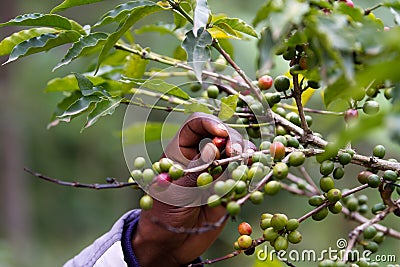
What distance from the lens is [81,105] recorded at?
0.72 metres

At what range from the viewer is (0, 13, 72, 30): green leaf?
744 mm

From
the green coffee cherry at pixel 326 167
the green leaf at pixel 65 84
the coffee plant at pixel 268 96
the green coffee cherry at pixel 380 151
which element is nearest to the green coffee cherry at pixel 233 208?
the coffee plant at pixel 268 96

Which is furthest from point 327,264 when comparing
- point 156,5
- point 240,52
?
point 240,52

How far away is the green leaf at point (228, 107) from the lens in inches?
27.3

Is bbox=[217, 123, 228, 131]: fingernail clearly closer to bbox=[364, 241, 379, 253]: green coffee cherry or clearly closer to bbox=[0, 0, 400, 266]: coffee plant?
bbox=[0, 0, 400, 266]: coffee plant

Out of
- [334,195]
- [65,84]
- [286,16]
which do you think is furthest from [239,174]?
[65,84]

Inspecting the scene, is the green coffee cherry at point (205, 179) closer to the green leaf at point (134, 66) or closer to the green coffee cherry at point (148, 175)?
the green coffee cherry at point (148, 175)

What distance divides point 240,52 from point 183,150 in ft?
5.12

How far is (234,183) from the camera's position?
60 cm

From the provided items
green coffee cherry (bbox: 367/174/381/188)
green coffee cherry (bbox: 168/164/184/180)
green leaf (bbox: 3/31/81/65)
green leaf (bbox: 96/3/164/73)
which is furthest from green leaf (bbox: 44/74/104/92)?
green coffee cherry (bbox: 367/174/381/188)

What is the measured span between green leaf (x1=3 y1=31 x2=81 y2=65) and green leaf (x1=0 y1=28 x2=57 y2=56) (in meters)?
0.03

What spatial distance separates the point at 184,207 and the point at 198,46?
32 cm

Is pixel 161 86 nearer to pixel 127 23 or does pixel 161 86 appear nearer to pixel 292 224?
pixel 127 23

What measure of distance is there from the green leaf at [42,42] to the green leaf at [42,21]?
14 millimetres
